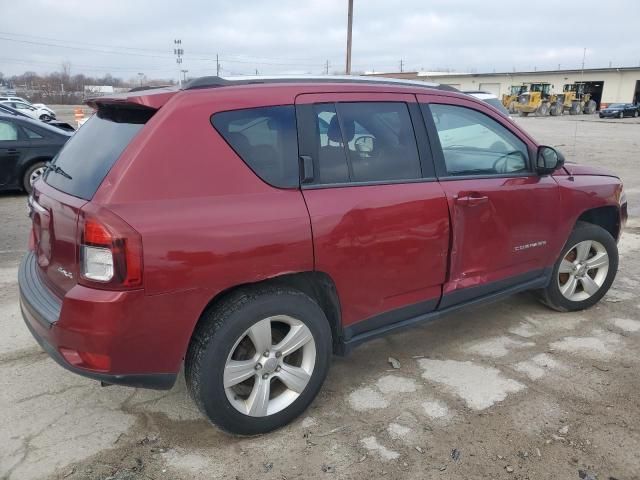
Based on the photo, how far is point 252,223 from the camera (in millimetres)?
2518

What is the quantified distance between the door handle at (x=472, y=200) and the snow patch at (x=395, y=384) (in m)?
1.15

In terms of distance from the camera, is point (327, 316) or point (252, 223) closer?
point (252, 223)

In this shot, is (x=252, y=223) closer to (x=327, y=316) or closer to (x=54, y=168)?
(x=327, y=316)

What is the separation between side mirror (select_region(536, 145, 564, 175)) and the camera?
3.77 m

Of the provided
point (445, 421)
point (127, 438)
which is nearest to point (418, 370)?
point (445, 421)

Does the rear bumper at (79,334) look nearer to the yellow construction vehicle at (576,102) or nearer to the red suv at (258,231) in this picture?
the red suv at (258,231)

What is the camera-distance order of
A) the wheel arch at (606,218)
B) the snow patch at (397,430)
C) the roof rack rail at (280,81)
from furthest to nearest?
the wheel arch at (606,218), the snow patch at (397,430), the roof rack rail at (280,81)

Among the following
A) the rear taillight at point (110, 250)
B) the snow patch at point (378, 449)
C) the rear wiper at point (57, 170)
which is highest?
the rear wiper at point (57, 170)

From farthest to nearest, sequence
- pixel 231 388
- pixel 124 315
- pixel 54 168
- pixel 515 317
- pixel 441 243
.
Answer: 1. pixel 515 317
2. pixel 441 243
3. pixel 54 168
4. pixel 231 388
5. pixel 124 315

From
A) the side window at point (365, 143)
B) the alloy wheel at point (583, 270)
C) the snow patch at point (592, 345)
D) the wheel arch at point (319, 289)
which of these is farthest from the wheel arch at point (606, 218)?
the wheel arch at point (319, 289)

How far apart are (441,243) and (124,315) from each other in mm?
1853

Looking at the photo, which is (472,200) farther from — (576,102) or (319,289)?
(576,102)

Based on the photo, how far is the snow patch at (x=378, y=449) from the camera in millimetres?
2660

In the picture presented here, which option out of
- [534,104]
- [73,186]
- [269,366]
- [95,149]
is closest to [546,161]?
[269,366]
